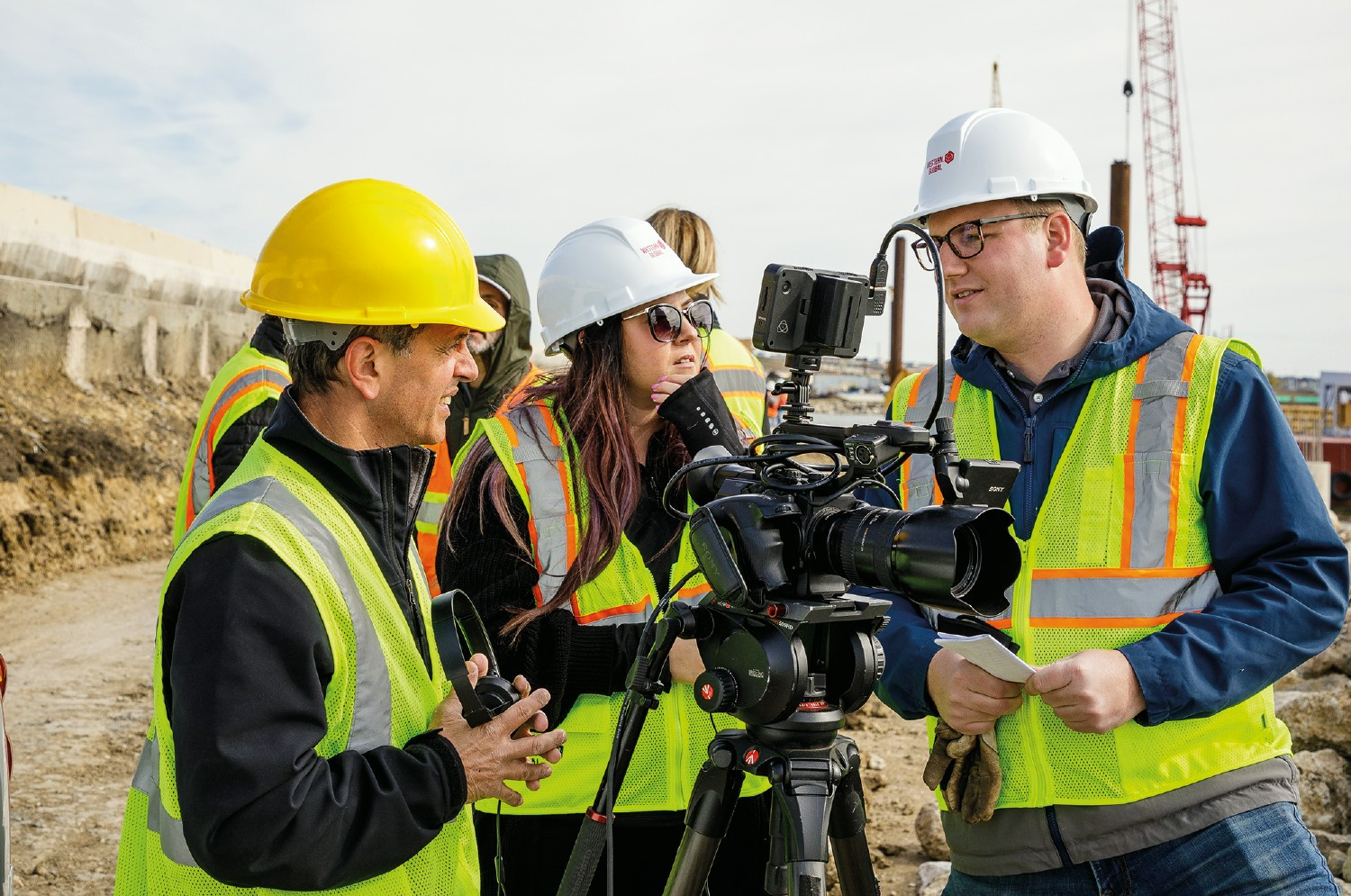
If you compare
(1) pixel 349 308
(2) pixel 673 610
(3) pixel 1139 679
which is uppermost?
(1) pixel 349 308

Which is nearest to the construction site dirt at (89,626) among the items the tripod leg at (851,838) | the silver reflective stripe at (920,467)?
the silver reflective stripe at (920,467)

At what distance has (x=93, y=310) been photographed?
43.0 ft

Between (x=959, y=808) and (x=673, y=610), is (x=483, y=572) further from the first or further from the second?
(x=959, y=808)

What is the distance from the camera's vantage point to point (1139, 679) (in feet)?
6.77

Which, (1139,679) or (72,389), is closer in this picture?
(1139,679)

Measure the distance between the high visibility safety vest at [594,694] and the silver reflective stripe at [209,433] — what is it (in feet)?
6.44

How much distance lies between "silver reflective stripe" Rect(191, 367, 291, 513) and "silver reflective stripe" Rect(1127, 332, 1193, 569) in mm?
3135

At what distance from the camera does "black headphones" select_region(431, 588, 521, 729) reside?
186cm

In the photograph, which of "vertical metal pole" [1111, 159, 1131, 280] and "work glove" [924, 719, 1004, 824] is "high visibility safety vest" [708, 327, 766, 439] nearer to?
"work glove" [924, 719, 1004, 824]

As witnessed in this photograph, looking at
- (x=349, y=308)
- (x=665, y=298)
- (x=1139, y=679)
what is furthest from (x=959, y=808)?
(x=349, y=308)

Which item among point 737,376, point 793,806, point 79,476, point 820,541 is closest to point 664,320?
point 820,541

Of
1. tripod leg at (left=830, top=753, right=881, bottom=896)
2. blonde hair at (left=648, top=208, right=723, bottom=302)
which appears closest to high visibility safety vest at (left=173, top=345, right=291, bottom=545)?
blonde hair at (left=648, top=208, right=723, bottom=302)

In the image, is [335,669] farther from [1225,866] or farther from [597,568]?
[1225,866]

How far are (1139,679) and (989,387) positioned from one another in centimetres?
74
